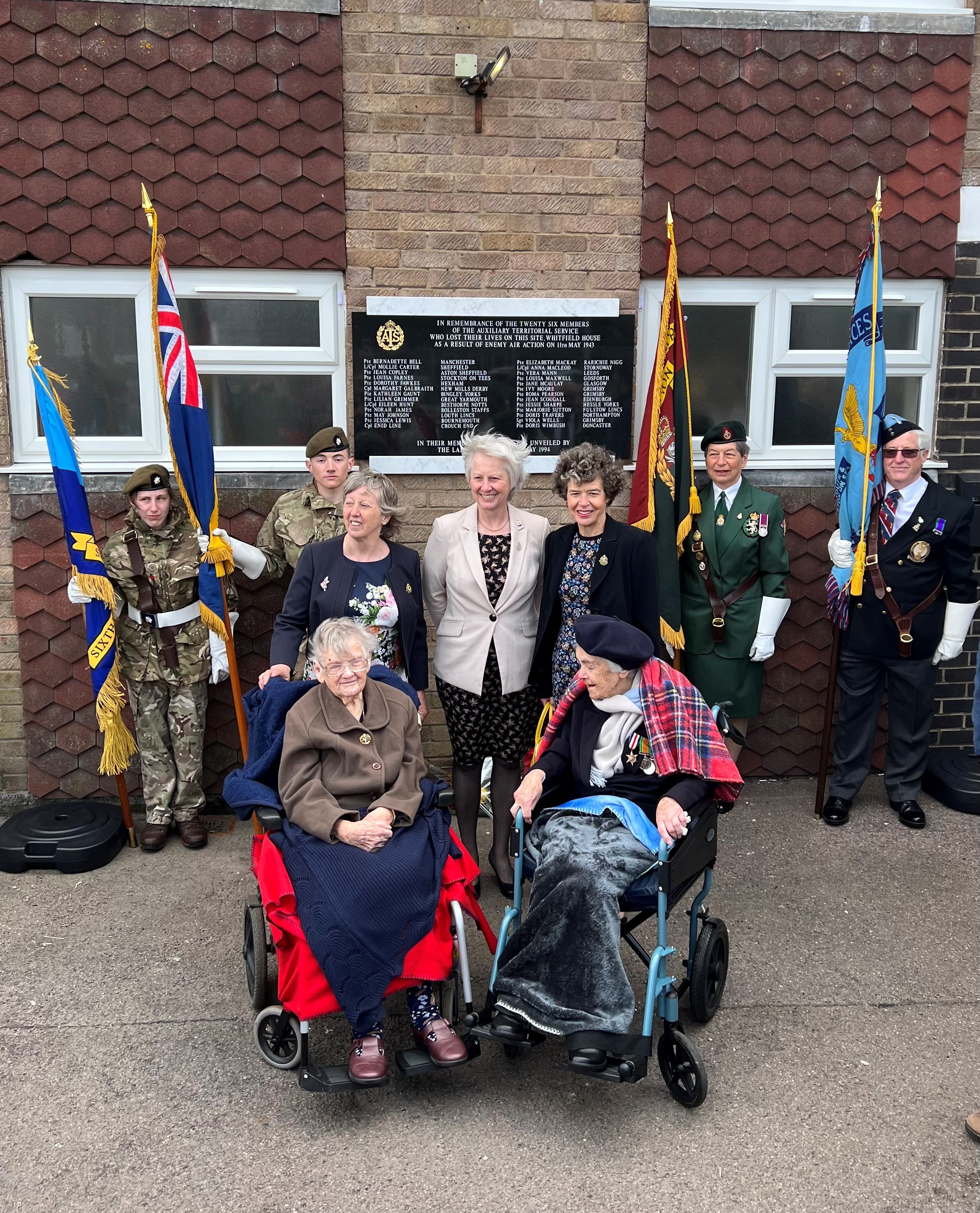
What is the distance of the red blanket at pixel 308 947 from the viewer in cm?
312

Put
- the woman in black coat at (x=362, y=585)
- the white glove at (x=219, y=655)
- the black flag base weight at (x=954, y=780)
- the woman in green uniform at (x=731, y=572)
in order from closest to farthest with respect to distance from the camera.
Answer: the woman in black coat at (x=362, y=585) → the white glove at (x=219, y=655) → the woman in green uniform at (x=731, y=572) → the black flag base weight at (x=954, y=780)

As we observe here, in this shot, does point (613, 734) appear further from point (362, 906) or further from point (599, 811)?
point (362, 906)

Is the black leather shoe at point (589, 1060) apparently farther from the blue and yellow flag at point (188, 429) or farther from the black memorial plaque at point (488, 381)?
the black memorial plaque at point (488, 381)

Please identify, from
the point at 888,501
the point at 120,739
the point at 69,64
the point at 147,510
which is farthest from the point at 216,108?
the point at 888,501

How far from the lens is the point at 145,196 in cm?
432

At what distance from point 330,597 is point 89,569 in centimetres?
123

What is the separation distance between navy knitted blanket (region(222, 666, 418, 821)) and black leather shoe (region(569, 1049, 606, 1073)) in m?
1.21

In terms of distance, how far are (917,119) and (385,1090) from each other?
515 centimetres

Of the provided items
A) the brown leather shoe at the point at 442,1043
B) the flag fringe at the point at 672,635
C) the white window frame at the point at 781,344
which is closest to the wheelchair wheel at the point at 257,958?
the brown leather shoe at the point at 442,1043

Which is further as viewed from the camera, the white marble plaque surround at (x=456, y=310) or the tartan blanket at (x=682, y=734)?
the white marble plaque surround at (x=456, y=310)

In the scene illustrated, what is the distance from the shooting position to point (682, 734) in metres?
3.35

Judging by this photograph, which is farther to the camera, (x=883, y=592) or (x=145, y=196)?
(x=883, y=592)

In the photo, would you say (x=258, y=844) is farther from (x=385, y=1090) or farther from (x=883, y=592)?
(x=883, y=592)

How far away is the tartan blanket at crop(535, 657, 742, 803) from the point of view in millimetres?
3328
